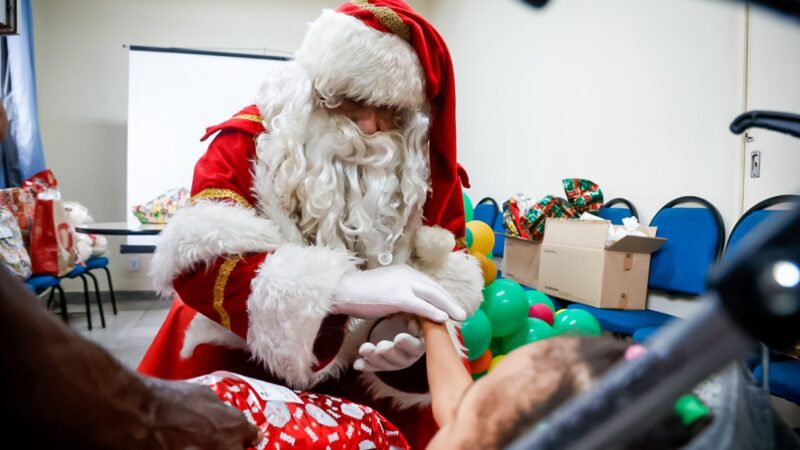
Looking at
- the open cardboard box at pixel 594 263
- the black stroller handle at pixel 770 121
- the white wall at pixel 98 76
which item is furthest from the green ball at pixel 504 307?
the white wall at pixel 98 76

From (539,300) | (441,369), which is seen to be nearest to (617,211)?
(539,300)

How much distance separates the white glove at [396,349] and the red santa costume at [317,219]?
7 cm

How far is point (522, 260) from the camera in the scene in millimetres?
2438

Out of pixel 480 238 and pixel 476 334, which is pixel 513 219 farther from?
pixel 476 334

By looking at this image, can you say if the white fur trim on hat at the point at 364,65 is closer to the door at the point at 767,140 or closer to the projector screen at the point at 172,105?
the door at the point at 767,140

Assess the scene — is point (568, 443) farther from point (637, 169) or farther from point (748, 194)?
point (637, 169)

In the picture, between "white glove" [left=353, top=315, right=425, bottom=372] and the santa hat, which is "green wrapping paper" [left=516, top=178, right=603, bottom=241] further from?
"white glove" [left=353, top=315, right=425, bottom=372]

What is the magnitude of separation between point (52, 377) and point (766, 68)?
1849 millimetres

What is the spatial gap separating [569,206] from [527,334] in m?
0.90

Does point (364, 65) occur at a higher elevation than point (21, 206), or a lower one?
higher

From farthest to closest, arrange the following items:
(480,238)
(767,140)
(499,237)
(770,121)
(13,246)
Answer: (499,237) < (13,246) < (480,238) < (767,140) < (770,121)

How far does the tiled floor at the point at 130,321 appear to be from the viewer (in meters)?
2.48

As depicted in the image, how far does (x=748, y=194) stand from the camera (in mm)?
1598

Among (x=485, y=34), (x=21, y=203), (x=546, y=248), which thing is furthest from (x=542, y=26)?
(x=21, y=203)
